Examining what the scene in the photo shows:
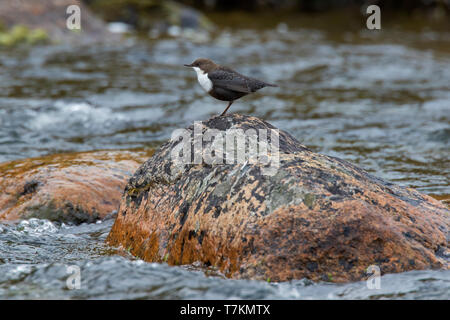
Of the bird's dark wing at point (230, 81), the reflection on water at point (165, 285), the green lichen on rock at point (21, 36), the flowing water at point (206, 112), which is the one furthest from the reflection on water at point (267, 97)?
the reflection on water at point (165, 285)

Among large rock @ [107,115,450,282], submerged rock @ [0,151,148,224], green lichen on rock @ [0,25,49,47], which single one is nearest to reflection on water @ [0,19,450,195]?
green lichen on rock @ [0,25,49,47]

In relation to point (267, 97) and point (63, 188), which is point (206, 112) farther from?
point (63, 188)

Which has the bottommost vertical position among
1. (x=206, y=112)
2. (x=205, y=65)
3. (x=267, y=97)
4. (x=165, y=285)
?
(x=165, y=285)

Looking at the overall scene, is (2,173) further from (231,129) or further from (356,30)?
(356,30)

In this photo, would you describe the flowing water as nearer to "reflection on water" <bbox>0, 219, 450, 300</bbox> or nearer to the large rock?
"reflection on water" <bbox>0, 219, 450, 300</bbox>

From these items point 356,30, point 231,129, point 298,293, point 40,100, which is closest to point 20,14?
point 40,100

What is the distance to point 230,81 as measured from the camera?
473cm

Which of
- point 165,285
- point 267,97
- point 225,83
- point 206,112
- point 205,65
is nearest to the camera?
point 165,285

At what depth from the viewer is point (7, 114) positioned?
28.9 feet

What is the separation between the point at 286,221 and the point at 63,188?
102 inches

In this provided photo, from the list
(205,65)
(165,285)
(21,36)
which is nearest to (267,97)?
(205,65)

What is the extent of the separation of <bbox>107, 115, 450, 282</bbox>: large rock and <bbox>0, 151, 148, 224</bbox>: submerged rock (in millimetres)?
1138

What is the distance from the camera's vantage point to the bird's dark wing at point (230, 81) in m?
4.71

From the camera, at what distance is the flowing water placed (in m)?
3.61
